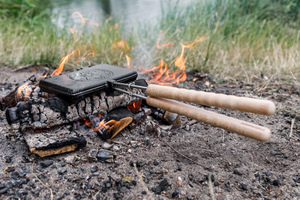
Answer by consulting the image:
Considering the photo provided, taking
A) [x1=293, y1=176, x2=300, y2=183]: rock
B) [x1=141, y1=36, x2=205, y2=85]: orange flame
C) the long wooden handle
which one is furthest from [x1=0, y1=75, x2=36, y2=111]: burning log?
[x1=293, y1=176, x2=300, y2=183]: rock

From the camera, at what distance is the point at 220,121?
1.60m

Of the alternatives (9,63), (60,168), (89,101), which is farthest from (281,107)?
(9,63)

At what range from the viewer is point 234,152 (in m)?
2.21

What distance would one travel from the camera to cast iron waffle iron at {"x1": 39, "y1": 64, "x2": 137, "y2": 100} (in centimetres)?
207

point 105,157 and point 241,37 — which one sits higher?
point 241,37

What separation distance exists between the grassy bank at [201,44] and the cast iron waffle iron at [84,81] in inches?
63.8

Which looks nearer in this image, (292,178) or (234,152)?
(292,178)

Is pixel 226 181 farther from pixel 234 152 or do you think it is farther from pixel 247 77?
pixel 247 77

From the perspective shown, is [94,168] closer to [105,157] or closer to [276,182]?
[105,157]

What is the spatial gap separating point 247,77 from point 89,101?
2.44 meters

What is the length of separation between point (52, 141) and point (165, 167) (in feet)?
2.77

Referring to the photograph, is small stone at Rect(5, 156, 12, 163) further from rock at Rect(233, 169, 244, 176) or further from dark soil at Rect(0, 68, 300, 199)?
rock at Rect(233, 169, 244, 176)

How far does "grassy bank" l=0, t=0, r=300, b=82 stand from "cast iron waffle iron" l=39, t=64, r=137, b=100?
1620 millimetres

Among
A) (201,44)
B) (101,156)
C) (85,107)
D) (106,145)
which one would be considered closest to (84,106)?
(85,107)
